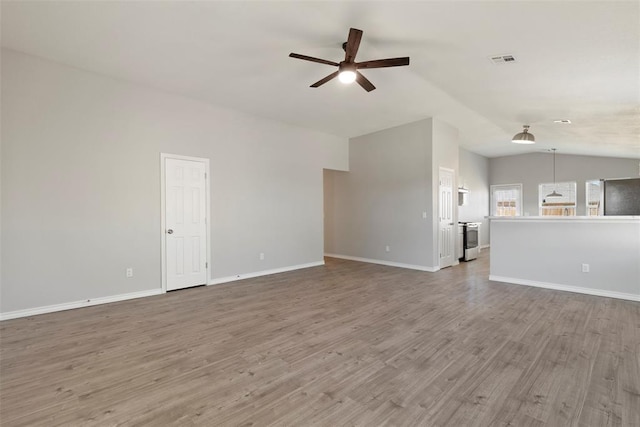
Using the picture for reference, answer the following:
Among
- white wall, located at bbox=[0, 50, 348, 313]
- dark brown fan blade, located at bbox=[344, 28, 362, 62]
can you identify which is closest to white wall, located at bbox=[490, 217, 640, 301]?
dark brown fan blade, located at bbox=[344, 28, 362, 62]

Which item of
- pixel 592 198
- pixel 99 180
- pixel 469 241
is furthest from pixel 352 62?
pixel 592 198

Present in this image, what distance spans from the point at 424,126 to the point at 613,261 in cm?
375

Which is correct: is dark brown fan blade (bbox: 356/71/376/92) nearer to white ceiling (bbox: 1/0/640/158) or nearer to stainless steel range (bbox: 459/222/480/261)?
white ceiling (bbox: 1/0/640/158)

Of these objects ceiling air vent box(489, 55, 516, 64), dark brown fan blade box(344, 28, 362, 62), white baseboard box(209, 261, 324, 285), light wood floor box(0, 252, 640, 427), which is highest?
ceiling air vent box(489, 55, 516, 64)

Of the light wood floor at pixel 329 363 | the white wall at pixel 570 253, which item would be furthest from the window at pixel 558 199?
the light wood floor at pixel 329 363

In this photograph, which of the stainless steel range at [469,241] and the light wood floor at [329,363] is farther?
the stainless steel range at [469,241]

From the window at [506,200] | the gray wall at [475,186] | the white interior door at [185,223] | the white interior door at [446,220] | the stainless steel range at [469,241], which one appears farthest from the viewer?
the window at [506,200]

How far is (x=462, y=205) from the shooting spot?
867cm

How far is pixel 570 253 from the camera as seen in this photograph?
4562 mm

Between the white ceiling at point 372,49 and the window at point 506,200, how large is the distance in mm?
4891

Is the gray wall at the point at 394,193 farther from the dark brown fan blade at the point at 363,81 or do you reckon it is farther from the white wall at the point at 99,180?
the dark brown fan blade at the point at 363,81

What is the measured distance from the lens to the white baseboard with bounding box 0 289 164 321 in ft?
11.4

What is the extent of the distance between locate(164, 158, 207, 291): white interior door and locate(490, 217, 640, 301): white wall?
523 cm

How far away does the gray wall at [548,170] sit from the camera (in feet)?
26.3
